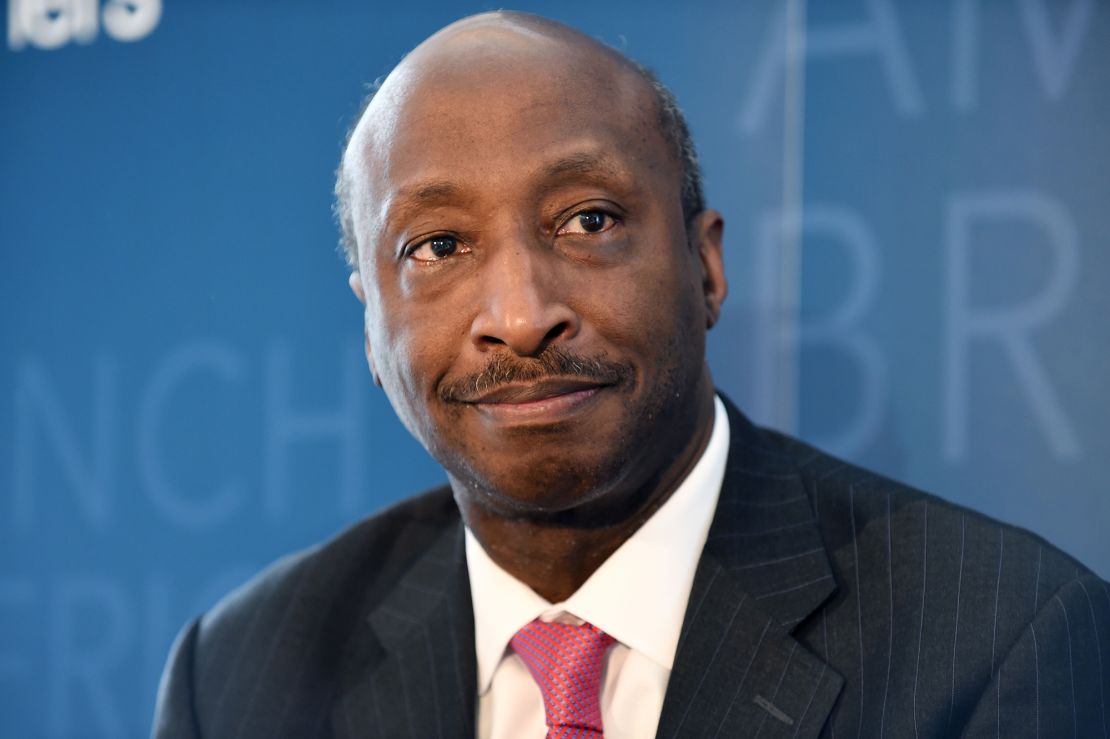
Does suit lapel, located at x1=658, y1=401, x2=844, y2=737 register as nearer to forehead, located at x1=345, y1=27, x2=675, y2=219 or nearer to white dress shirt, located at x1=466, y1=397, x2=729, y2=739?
white dress shirt, located at x1=466, y1=397, x2=729, y2=739

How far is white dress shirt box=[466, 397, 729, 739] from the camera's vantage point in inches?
65.9

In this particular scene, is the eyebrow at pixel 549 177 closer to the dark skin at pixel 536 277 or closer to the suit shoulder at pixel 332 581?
the dark skin at pixel 536 277

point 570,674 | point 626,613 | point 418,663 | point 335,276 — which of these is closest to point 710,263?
point 626,613

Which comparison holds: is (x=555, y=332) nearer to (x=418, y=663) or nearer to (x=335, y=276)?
(x=418, y=663)

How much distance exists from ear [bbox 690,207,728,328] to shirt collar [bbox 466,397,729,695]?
0.17 metres

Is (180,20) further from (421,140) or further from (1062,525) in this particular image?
(1062,525)

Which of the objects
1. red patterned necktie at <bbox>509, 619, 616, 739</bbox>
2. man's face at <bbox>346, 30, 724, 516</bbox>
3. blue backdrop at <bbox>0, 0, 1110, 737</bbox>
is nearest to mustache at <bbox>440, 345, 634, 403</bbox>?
man's face at <bbox>346, 30, 724, 516</bbox>

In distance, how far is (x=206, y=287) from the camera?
8.87 feet

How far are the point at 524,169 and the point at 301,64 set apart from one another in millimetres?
Result: 1241

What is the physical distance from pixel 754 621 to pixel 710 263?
53cm

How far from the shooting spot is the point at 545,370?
1.50m

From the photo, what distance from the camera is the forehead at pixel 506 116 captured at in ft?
5.18

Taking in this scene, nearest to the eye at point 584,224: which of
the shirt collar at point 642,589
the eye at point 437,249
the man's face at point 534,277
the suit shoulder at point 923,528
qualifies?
the man's face at point 534,277

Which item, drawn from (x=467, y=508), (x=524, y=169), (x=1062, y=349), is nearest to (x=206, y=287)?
(x=467, y=508)
